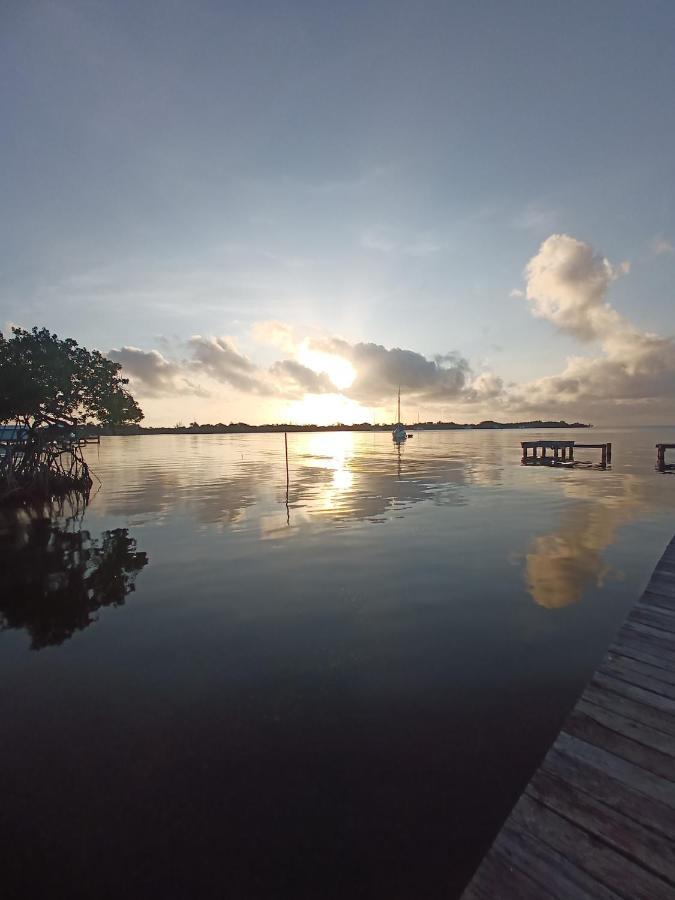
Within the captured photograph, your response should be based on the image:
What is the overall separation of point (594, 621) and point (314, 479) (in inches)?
1333

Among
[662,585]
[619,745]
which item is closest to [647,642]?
A: [619,745]

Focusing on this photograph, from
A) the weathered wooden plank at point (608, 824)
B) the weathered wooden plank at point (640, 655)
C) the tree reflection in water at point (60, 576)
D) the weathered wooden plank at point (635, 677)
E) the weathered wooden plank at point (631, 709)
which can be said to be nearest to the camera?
the weathered wooden plank at point (608, 824)

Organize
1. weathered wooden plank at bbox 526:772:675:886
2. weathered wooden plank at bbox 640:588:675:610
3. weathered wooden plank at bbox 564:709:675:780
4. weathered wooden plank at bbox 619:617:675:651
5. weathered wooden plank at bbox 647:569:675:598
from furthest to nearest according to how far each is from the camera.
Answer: weathered wooden plank at bbox 647:569:675:598, weathered wooden plank at bbox 640:588:675:610, weathered wooden plank at bbox 619:617:675:651, weathered wooden plank at bbox 564:709:675:780, weathered wooden plank at bbox 526:772:675:886

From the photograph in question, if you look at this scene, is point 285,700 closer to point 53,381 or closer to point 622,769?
point 622,769

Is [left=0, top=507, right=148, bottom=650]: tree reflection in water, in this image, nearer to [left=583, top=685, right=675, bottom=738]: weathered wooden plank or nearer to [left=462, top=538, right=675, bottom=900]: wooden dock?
[left=462, top=538, right=675, bottom=900]: wooden dock

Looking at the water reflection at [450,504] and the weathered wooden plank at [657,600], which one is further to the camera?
the water reflection at [450,504]

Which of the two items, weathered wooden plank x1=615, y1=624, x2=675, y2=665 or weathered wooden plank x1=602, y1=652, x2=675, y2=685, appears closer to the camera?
weathered wooden plank x1=602, y1=652, x2=675, y2=685

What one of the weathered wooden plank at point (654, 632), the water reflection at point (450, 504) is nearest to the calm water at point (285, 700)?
the water reflection at point (450, 504)

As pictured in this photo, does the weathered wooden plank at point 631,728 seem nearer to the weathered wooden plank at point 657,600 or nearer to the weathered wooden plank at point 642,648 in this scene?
the weathered wooden plank at point 642,648

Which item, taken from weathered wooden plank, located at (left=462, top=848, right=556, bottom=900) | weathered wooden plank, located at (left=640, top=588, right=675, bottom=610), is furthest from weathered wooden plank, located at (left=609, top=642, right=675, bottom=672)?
weathered wooden plank, located at (left=462, top=848, right=556, bottom=900)

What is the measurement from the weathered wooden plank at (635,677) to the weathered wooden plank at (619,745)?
52.3 inches

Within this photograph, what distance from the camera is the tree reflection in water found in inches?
444

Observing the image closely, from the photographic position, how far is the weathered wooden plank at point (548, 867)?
3514 millimetres

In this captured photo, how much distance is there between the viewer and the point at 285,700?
25.0ft
